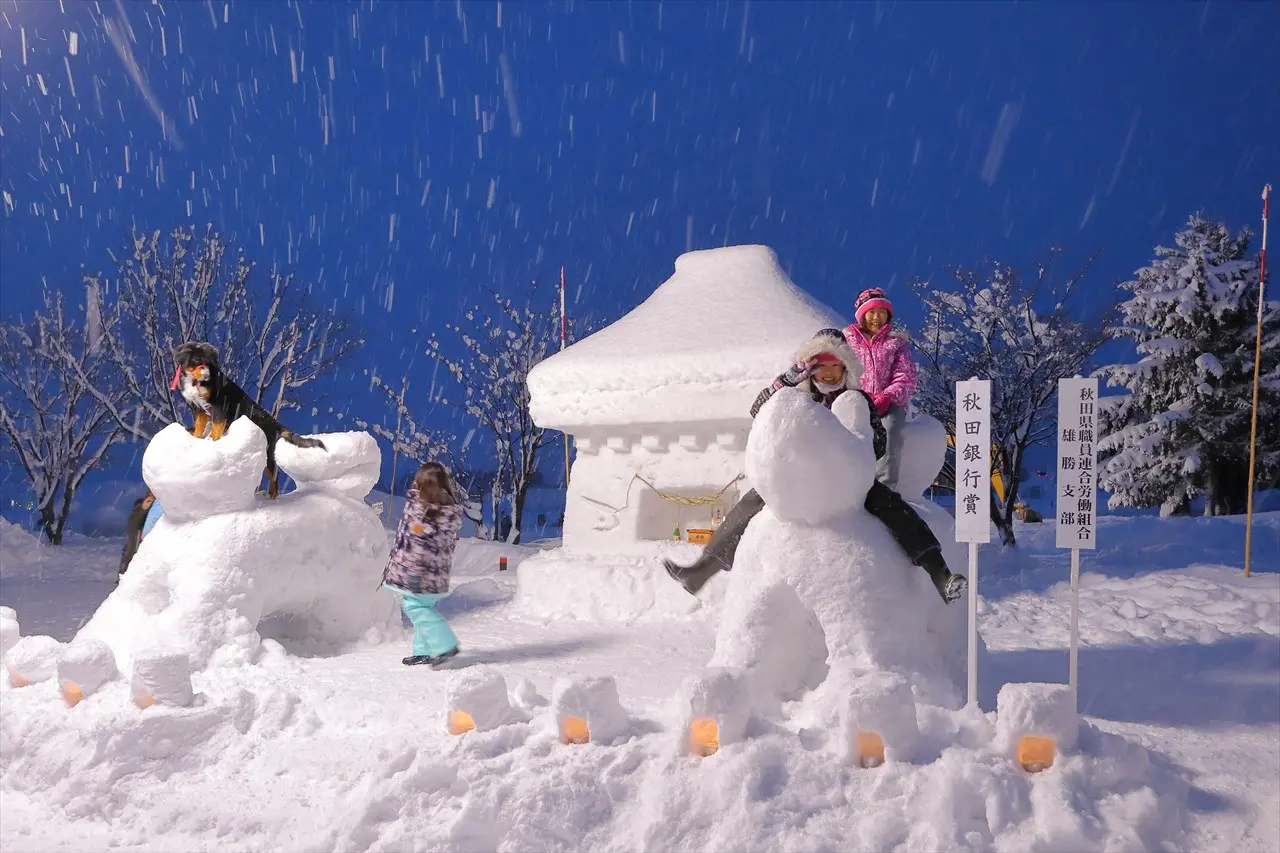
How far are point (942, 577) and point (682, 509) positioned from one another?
5074 millimetres

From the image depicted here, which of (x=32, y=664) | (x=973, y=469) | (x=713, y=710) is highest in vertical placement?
(x=973, y=469)

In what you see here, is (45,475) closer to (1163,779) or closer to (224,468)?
(224,468)

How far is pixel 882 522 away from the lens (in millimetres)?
4238

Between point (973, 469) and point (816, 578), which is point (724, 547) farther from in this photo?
point (973, 469)

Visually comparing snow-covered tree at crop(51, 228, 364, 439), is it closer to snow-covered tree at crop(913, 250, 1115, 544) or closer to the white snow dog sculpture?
snow-covered tree at crop(913, 250, 1115, 544)

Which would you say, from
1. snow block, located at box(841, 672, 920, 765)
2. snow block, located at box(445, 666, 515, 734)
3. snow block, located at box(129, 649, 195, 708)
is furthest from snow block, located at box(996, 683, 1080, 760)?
snow block, located at box(129, 649, 195, 708)

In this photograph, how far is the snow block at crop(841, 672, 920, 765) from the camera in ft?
10.9

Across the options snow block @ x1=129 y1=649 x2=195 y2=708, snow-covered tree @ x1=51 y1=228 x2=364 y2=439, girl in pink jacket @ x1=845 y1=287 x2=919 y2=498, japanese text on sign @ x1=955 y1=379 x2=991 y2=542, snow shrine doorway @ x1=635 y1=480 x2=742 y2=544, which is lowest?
snow block @ x1=129 y1=649 x2=195 y2=708

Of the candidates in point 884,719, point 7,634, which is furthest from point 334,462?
point 884,719

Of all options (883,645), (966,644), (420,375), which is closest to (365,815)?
(883,645)

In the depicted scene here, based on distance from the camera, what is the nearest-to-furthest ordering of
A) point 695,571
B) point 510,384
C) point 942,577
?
point 942,577 → point 695,571 → point 510,384

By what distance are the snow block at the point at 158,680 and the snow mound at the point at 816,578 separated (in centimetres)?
277

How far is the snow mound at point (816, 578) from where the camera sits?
398 cm

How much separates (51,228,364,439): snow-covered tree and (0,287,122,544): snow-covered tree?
56cm
